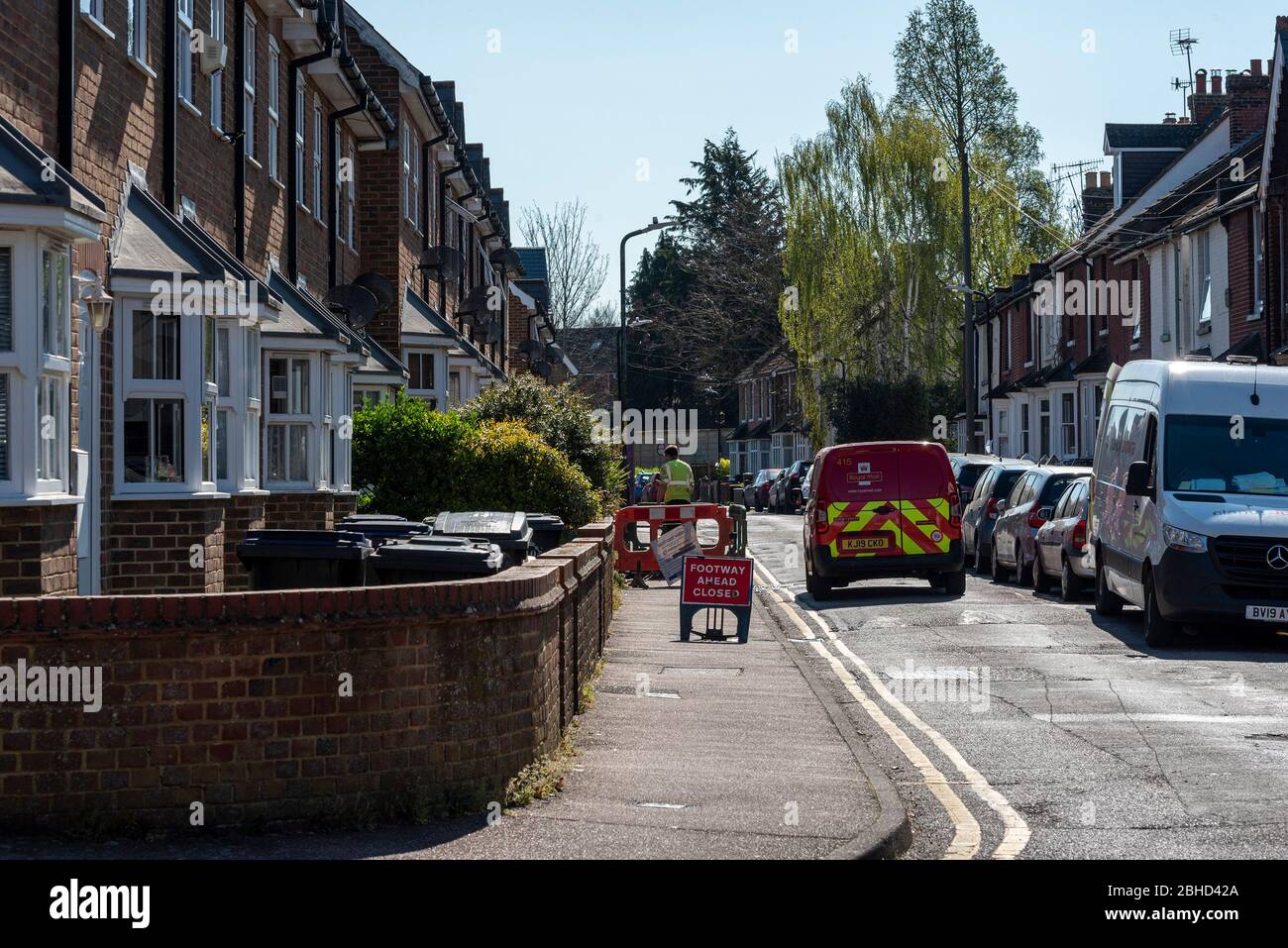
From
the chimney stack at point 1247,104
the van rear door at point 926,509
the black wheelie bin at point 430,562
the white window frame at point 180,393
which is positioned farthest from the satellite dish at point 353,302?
the chimney stack at point 1247,104

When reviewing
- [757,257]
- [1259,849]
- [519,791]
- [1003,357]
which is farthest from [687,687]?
[757,257]

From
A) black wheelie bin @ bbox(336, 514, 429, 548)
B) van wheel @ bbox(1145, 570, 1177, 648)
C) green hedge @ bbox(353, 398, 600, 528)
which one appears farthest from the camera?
green hedge @ bbox(353, 398, 600, 528)

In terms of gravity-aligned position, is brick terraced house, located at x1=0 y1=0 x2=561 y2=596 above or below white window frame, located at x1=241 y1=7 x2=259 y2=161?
below

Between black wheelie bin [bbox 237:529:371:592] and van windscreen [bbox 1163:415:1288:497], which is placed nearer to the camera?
black wheelie bin [bbox 237:529:371:592]

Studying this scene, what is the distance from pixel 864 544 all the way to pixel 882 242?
33.2 meters

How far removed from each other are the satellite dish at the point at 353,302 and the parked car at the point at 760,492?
127ft

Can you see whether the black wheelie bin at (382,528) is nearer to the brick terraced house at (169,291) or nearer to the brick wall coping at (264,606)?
the brick terraced house at (169,291)

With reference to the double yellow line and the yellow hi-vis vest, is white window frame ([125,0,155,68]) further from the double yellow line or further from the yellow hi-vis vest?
the yellow hi-vis vest

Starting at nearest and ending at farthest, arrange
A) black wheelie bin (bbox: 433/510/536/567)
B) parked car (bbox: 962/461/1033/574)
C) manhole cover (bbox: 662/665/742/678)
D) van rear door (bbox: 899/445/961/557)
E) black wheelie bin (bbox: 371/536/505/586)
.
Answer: black wheelie bin (bbox: 371/536/505/586) < black wheelie bin (bbox: 433/510/536/567) < manhole cover (bbox: 662/665/742/678) < van rear door (bbox: 899/445/961/557) < parked car (bbox: 962/461/1033/574)

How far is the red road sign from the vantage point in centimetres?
1647

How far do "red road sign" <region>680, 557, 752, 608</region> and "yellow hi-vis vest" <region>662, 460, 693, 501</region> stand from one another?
30.1ft

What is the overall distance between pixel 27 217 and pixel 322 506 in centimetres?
898

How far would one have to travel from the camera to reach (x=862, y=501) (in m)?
20.9

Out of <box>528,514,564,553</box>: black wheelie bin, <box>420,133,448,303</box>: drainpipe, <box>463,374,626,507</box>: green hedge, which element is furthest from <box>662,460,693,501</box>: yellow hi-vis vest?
<box>528,514,564,553</box>: black wheelie bin
